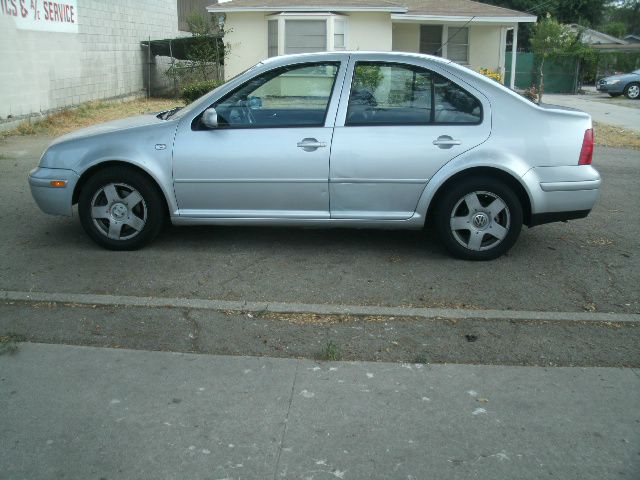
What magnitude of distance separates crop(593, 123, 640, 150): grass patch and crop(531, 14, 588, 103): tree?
773 centimetres

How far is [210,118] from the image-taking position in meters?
5.83

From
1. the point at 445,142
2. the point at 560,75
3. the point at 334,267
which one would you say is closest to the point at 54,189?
the point at 334,267

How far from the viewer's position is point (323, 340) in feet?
15.1

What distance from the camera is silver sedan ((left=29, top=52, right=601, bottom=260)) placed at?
588cm

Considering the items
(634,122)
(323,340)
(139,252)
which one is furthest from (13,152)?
(634,122)

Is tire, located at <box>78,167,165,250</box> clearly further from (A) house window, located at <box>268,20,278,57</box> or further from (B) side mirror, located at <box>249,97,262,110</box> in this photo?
(A) house window, located at <box>268,20,278,57</box>

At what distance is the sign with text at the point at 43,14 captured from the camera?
539 inches

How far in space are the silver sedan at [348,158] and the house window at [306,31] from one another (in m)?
14.2

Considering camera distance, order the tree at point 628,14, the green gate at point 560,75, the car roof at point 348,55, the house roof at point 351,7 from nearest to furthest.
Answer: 1. the car roof at point 348,55
2. the house roof at point 351,7
3. the green gate at point 560,75
4. the tree at point 628,14

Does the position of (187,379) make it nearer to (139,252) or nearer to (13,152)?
(139,252)

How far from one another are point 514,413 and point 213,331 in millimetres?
1982

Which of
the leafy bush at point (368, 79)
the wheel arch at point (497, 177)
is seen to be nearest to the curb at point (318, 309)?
the wheel arch at point (497, 177)

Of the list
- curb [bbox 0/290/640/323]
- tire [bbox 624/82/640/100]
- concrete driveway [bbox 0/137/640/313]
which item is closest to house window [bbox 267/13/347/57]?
concrete driveway [bbox 0/137/640/313]

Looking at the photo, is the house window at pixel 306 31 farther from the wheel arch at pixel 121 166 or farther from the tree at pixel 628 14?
the tree at pixel 628 14
